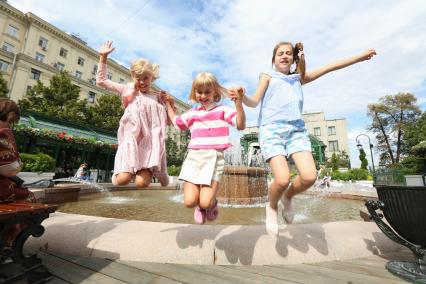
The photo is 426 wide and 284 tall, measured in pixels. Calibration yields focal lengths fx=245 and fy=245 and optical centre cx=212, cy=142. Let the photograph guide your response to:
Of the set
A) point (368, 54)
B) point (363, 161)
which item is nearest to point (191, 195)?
point (368, 54)

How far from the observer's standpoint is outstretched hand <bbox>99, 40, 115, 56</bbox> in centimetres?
334

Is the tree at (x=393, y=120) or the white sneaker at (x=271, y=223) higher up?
the tree at (x=393, y=120)

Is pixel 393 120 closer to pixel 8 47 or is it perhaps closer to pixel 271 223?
pixel 271 223

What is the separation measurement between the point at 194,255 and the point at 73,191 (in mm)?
7673

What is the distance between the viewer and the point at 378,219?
8.34 feet

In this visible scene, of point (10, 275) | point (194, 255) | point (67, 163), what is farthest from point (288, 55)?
point (67, 163)

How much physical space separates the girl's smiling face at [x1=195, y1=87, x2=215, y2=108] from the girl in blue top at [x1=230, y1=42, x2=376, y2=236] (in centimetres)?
47

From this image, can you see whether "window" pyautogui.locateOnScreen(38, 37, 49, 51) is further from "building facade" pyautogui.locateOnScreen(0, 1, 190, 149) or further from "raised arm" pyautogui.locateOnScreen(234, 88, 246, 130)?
"raised arm" pyautogui.locateOnScreen(234, 88, 246, 130)

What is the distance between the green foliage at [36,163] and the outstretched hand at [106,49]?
10.9 metres

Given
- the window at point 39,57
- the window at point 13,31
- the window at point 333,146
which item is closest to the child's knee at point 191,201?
the window at point 39,57

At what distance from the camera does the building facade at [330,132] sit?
2094 inches

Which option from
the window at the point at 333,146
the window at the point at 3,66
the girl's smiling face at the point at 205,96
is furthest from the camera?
the window at the point at 333,146

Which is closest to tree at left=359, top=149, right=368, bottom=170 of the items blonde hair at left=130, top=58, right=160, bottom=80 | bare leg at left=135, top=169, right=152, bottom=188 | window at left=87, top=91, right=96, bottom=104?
blonde hair at left=130, top=58, right=160, bottom=80

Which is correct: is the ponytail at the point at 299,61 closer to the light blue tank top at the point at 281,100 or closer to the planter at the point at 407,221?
the light blue tank top at the point at 281,100
